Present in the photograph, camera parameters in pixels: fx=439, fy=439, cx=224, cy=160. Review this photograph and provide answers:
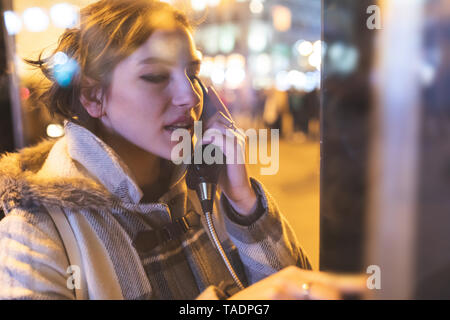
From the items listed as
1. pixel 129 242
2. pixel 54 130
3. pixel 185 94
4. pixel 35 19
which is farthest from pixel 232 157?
pixel 35 19

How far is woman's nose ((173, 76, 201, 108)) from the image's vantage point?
1147 millimetres

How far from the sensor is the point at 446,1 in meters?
6.48

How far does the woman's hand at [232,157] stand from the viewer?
4.00ft

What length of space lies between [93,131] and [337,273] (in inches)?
30.2

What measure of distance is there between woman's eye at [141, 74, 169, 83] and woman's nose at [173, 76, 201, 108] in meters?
0.04

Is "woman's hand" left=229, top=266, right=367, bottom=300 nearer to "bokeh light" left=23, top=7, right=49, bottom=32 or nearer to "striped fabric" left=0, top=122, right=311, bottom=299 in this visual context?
"striped fabric" left=0, top=122, right=311, bottom=299

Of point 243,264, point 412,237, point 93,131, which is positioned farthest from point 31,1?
point 412,237

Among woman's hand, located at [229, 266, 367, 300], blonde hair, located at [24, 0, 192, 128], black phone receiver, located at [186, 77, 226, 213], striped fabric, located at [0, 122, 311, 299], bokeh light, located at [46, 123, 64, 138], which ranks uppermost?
blonde hair, located at [24, 0, 192, 128]

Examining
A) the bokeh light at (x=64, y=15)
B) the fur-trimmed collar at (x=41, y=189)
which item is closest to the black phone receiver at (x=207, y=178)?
the fur-trimmed collar at (x=41, y=189)

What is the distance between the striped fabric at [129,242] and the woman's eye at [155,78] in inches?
7.9

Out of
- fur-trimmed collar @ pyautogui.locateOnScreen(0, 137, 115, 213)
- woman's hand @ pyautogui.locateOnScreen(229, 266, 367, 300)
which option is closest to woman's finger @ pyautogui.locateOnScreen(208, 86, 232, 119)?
fur-trimmed collar @ pyautogui.locateOnScreen(0, 137, 115, 213)

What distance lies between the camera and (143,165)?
4.03 feet

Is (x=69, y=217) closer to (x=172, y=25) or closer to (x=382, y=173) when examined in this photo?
(x=172, y=25)

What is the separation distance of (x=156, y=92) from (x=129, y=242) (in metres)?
0.39
